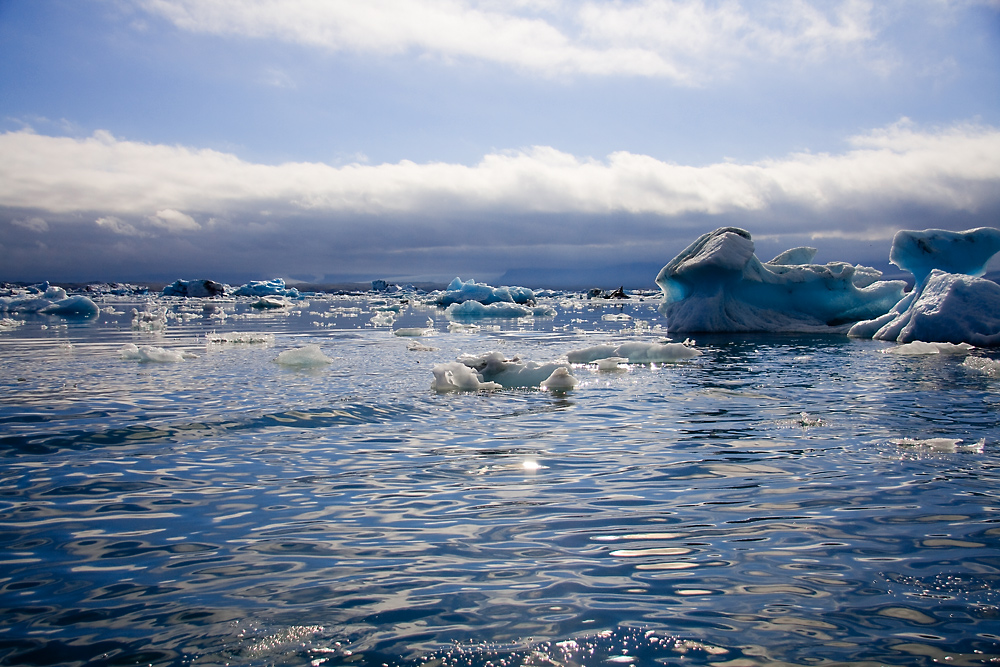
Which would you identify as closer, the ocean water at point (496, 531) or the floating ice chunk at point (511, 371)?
the ocean water at point (496, 531)

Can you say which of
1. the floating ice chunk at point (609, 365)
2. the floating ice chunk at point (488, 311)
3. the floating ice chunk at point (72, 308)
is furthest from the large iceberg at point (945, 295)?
the floating ice chunk at point (72, 308)

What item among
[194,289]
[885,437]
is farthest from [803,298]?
[194,289]

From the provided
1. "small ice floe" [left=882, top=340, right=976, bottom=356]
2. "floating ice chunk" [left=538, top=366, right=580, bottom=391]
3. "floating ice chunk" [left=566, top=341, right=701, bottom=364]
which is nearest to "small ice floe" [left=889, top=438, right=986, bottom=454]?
"floating ice chunk" [left=538, top=366, right=580, bottom=391]

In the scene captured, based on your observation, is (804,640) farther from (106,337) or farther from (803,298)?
(803,298)

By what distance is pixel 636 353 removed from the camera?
11.8 metres

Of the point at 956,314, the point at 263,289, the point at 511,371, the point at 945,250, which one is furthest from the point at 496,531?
the point at 263,289

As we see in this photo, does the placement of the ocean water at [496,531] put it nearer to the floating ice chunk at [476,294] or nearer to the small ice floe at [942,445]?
the small ice floe at [942,445]

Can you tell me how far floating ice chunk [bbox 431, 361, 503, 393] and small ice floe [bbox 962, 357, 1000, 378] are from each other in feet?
23.3

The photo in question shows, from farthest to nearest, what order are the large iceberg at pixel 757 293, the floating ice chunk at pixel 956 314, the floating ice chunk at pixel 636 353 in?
the large iceberg at pixel 757 293 → the floating ice chunk at pixel 956 314 → the floating ice chunk at pixel 636 353

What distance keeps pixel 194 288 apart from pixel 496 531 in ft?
198

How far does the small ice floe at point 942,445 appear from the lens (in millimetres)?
5031

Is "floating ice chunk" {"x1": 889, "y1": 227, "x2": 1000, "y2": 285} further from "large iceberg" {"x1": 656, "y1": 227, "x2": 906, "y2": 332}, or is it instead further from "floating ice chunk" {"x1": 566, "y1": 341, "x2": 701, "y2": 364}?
→ "floating ice chunk" {"x1": 566, "y1": 341, "x2": 701, "y2": 364}

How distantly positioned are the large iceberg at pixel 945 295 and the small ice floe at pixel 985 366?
4846 mm

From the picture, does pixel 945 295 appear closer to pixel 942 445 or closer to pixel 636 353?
pixel 636 353
